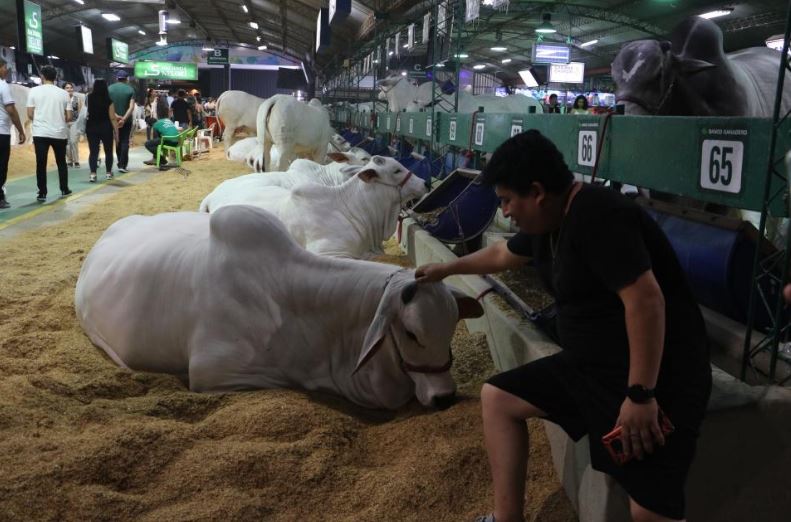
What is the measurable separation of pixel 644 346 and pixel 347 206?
4095mm

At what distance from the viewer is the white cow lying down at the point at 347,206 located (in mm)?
5430

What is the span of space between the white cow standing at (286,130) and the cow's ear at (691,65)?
697 cm

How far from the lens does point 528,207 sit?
1.99 metres

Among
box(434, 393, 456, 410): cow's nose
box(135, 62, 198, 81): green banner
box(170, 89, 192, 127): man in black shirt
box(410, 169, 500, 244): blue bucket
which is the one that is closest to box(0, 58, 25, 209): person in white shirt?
box(410, 169, 500, 244): blue bucket

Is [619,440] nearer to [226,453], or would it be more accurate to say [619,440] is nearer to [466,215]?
[226,453]

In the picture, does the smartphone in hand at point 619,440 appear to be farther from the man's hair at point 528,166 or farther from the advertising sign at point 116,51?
the advertising sign at point 116,51

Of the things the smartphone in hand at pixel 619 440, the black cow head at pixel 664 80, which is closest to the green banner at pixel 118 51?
the black cow head at pixel 664 80

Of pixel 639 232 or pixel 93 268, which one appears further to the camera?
pixel 93 268

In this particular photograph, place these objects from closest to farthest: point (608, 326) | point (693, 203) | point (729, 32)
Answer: point (608, 326)
point (693, 203)
point (729, 32)

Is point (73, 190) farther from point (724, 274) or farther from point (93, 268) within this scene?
point (724, 274)

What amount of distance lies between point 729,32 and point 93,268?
21.9 meters

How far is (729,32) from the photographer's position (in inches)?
850

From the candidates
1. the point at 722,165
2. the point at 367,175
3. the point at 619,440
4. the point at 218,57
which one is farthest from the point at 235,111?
the point at 218,57

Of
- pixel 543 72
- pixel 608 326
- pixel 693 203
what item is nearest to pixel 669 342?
pixel 608 326
